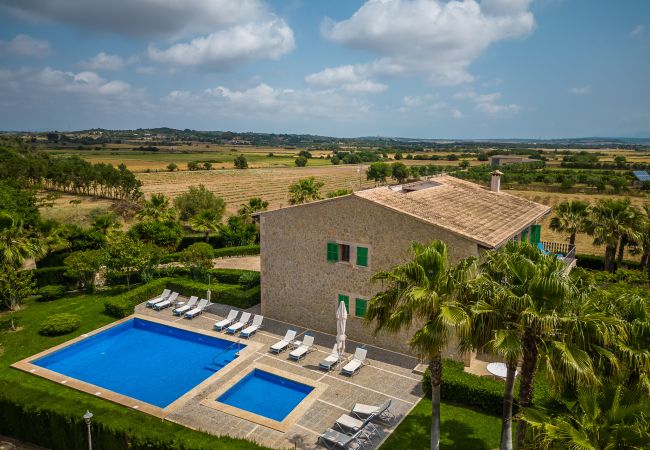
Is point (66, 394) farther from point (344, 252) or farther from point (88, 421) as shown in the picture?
point (344, 252)

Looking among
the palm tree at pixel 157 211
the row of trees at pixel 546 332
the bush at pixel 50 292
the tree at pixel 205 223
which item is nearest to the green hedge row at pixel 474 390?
the row of trees at pixel 546 332

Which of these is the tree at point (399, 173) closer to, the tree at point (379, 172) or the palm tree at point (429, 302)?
the tree at point (379, 172)

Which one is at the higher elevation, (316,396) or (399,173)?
(399,173)

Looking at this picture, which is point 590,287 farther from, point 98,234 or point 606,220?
point 98,234

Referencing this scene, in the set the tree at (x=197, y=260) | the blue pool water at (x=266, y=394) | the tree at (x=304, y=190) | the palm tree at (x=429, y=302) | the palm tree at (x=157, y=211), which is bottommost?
the blue pool water at (x=266, y=394)

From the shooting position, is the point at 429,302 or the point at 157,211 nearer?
the point at 429,302

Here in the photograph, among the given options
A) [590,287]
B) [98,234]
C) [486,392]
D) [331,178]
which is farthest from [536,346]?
[331,178]

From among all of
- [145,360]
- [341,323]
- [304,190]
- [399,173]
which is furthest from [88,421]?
[399,173]
